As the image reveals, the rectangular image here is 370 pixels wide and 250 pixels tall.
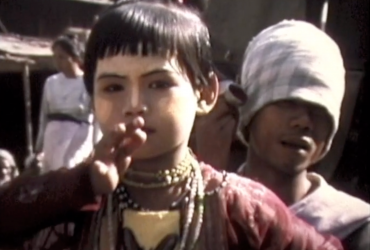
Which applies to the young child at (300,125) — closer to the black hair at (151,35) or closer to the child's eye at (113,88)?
the black hair at (151,35)

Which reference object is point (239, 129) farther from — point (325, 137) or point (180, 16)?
point (180, 16)

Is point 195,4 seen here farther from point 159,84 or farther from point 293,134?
point 293,134

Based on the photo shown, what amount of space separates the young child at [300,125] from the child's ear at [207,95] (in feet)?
1.74

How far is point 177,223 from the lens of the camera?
2053 millimetres

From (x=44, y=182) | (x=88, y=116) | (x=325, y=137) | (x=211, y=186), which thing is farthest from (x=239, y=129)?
(x=88, y=116)

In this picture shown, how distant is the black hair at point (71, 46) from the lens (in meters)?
6.14

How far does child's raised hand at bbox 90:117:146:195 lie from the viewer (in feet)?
6.15

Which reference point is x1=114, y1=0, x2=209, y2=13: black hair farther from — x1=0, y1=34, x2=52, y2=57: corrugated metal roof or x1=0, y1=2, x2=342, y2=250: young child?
x1=0, y1=34, x2=52, y2=57: corrugated metal roof

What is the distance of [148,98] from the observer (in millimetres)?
1985

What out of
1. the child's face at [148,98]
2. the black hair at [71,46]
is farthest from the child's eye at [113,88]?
the black hair at [71,46]

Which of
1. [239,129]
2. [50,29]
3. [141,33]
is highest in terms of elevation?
[141,33]

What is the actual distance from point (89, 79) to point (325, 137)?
2.92 ft

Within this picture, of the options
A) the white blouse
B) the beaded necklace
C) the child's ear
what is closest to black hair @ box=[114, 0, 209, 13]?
the child's ear

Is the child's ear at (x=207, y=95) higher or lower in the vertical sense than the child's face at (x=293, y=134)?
higher
